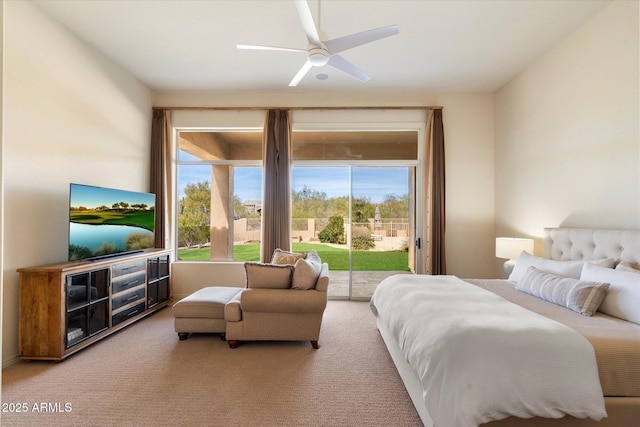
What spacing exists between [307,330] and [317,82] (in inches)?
132

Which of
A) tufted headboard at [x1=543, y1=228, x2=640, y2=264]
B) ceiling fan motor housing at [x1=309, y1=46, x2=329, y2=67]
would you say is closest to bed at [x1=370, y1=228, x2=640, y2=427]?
tufted headboard at [x1=543, y1=228, x2=640, y2=264]

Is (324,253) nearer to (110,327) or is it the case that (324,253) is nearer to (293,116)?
(293,116)

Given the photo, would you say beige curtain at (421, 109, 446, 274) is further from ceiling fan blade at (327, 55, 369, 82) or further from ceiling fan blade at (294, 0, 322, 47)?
ceiling fan blade at (294, 0, 322, 47)

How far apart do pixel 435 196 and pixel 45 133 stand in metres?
4.80

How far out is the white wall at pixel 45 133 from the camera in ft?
9.15

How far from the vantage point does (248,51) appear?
3.77 metres

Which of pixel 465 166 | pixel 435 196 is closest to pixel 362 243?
pixel 435 196

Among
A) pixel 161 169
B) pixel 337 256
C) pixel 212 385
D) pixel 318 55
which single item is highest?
pixel 318 55

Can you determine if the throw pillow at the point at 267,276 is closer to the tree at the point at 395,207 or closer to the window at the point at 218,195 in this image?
the window at the point at 218,195

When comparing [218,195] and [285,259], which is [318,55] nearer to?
[285,259]

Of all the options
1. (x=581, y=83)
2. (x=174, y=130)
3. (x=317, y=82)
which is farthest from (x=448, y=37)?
(x=174, y=130)

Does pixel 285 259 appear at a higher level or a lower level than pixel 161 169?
lower

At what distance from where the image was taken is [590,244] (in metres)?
3.00

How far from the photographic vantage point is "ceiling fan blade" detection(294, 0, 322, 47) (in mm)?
2217
